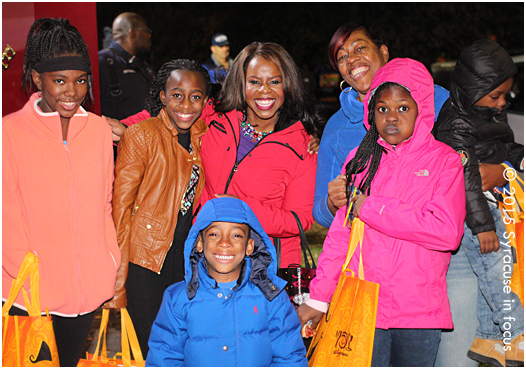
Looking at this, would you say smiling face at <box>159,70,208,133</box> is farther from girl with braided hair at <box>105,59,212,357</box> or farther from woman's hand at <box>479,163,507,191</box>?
woman's hand at <box>479,163,507,191</box>

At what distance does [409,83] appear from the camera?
3.38 meters

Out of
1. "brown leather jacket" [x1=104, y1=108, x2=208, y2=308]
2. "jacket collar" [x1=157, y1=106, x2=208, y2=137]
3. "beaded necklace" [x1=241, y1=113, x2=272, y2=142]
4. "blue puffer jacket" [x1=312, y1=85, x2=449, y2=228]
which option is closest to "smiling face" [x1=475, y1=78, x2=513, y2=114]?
"blue puffer jacket" [x1=312, y1=85, x2=449, y2=228]

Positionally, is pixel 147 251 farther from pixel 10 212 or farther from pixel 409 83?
pixel 409 83

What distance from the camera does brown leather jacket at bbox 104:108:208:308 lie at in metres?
3.65

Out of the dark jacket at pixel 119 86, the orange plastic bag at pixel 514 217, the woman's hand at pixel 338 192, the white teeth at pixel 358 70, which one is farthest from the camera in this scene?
the dark jacket at pixel 119 86

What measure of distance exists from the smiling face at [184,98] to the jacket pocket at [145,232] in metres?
0.64

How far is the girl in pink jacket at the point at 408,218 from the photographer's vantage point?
10.6ft

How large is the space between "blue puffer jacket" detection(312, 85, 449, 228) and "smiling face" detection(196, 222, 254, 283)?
618 mm

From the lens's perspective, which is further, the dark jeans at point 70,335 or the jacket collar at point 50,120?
the dark jeans at point 70,335

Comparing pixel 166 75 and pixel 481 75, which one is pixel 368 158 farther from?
pixel 166 75

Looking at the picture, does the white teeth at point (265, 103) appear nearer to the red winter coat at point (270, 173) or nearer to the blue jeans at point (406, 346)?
the red winter coat at point (270, 173)

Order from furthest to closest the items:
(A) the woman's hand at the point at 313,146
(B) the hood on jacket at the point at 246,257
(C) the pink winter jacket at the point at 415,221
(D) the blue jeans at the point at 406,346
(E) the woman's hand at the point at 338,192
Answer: (A) the woman's hand at the point at 313,146, (E) the woman's hand at the point at 338,192, (B) the hood on jacket at the point at 246,257, (D) the blue jeans at the point at 406,346, (C) the pink winter jacket at the point at 415,221

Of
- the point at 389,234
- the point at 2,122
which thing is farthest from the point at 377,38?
the point at 2,122

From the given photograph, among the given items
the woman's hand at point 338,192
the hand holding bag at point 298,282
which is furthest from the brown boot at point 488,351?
the woman's hand at point 338,192
